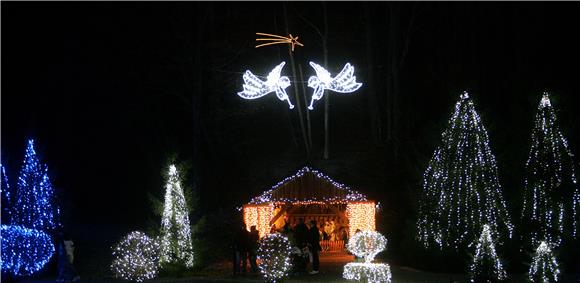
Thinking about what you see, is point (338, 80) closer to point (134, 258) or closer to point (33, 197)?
point (134, 258)

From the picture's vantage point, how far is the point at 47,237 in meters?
19.2

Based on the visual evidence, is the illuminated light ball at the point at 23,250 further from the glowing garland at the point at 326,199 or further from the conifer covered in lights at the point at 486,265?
the conifer covered in lights at the point at 486,265

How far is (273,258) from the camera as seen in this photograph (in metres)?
16.1

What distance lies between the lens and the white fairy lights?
24469mm

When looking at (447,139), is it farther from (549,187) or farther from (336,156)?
(336,156)

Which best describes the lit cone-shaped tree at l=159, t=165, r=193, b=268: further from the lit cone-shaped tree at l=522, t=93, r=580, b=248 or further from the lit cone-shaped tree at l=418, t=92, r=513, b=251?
the lit cone-shaped tree at l=522, t=93, r=580, b=248

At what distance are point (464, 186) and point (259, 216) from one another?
7920mm

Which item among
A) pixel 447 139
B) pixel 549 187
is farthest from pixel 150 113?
pixel 549 187

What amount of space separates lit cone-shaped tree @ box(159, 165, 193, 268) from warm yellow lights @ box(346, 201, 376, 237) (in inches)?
256

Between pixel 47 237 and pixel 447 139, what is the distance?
35.3 ft

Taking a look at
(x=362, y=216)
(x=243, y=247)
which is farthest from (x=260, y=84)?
(x=243, y=247)

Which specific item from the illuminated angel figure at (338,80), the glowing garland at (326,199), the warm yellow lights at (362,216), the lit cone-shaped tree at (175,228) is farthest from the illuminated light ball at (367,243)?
the illuminated angel figure at (338,80)

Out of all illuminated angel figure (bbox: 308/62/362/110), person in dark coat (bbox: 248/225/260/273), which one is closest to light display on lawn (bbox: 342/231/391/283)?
person in dark coat (bbox: 248/225/260/273)

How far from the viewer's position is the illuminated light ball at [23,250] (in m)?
17.8
